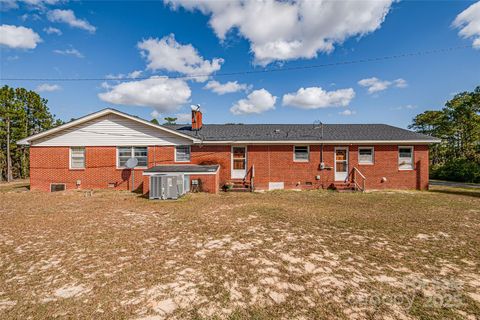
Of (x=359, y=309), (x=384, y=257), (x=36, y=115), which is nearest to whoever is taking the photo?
(x=359, y=309)

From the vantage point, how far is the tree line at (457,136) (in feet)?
65.8

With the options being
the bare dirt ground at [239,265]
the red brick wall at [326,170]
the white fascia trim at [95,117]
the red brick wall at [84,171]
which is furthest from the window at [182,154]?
the bare dirt ground at [239,265]

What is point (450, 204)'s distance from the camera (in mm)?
9094

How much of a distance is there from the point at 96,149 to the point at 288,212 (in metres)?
12.5

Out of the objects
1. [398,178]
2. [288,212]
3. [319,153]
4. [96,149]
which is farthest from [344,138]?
[96,149]

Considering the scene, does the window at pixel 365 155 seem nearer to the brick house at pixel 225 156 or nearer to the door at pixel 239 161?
the brick house at pixel 225 156

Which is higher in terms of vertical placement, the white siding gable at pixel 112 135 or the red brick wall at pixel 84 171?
the white siding gable at pixel 112 135

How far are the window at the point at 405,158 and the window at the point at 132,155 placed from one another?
642 inches

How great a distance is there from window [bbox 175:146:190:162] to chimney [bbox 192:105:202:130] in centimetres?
238

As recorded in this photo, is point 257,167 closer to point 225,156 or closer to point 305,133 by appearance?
point 225,156

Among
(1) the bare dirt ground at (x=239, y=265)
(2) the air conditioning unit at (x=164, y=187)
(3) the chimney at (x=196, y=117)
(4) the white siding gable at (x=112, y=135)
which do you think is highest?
(3) the chimney at (x=196, y=117)

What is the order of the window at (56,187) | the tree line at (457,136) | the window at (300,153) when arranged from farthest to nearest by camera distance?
the tree line at (457,136), the window at (300,153), the window at (56,187)

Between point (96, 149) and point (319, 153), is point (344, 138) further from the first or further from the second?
point (96, 149)

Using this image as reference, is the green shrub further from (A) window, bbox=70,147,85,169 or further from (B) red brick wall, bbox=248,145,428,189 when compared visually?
(A) window, bbox=70,147,85,169
